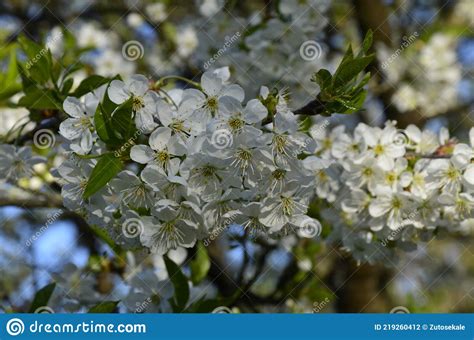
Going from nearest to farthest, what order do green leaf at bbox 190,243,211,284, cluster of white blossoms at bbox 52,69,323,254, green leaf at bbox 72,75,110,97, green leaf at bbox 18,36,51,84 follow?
cluster of white blossoms at bbox 52,69,323,254 < green leaf at bbox 72,75,110,97 < green leaf at bbox 18,36,51,84 < green leaf at bbox 190,243,211,284

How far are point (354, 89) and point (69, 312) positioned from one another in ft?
4.23

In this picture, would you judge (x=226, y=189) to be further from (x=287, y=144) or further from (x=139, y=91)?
(x=139, y=91)

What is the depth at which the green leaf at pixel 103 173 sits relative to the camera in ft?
4.49

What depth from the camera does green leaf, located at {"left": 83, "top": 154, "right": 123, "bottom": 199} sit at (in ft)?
4.49

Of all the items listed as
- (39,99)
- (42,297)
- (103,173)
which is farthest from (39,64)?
(42,297)

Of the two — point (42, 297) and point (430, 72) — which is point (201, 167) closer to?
point (42, 297)

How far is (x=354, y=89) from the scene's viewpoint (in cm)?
146

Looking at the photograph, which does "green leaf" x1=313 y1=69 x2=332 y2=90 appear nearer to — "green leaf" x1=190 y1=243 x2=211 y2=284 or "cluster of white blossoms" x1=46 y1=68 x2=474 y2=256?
"cluster of white blossoms" x1=46 y1=68 x2=474 y2=256

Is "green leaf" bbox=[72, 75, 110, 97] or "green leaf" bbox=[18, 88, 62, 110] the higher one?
"green leaf" bbox=[72, 75, 110, 97]

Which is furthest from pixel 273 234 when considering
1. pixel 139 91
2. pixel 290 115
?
pixel 139 91

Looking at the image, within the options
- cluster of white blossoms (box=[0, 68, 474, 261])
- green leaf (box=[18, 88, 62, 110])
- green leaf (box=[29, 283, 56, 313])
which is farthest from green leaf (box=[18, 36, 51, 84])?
green leaf (box=[29, 283, 56, 313])

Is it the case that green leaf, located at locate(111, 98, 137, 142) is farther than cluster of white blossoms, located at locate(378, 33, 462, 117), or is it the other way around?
cluster of white blossoms, located at locate(378, 33, 462, 117)

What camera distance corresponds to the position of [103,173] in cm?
138

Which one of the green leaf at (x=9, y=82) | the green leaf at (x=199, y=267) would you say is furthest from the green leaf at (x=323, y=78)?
the green leaf at (x=9, y=82)
